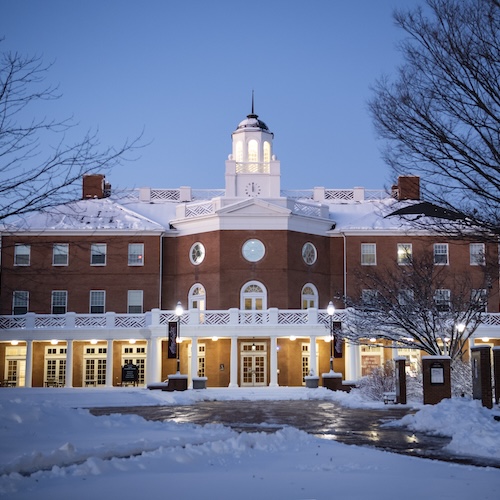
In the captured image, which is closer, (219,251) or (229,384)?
(229,384)

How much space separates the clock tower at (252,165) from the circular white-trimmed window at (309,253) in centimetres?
382

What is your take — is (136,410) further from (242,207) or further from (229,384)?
(242,207)

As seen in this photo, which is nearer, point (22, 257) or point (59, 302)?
point (59, 302)

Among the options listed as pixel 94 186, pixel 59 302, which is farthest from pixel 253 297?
pixel 94 186

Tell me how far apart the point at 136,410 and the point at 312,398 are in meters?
9.70

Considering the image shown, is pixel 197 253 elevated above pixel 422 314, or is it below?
above

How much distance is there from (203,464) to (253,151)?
1582 inches

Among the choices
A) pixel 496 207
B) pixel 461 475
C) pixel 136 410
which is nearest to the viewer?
pixel 461 475

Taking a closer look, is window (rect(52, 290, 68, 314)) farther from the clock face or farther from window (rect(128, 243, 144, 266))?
the clock face

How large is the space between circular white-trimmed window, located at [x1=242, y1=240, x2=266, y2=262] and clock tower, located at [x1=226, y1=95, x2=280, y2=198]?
3578 mm

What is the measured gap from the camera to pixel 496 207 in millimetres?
13117

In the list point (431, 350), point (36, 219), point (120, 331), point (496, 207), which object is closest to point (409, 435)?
point (496, 207)

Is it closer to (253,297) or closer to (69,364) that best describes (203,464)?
(69,364)

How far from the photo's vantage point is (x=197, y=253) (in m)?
45.2
